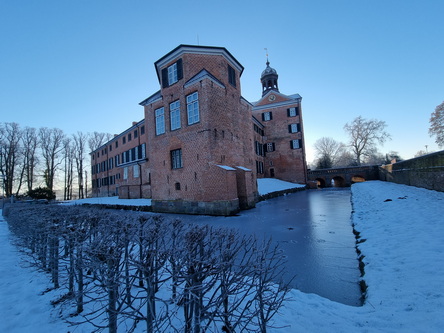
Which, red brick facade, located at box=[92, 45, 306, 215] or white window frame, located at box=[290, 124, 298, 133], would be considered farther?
white window frame, located at box=[290, 124, 298, 133]

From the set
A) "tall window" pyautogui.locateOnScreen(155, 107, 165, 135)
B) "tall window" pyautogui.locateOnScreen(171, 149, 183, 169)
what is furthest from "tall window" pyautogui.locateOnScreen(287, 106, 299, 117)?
"tall window" pyautogui.locateOnScreen(171, 149, 183, 169)

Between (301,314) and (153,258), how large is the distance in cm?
208

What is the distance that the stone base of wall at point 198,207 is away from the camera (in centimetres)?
1134

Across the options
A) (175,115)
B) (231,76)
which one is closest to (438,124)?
(231,76)

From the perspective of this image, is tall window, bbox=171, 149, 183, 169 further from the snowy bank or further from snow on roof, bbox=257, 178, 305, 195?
snow on roof, bbox=257, 178, 305, 195

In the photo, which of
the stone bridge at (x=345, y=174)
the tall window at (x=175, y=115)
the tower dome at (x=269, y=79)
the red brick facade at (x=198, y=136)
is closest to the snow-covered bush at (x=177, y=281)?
the red brick facade at (x=198, y=136)

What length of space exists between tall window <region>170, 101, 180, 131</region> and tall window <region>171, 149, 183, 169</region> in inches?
64.2

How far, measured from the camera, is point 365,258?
399 centimetres

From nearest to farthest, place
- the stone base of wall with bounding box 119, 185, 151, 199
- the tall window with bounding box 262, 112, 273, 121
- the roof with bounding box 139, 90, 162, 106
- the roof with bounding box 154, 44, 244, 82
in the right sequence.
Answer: the roof with bounding box 154, 44, 244, 82 < the roof with bounding box 139, 90, 162, 106 < the stone base of wall with bounding box 119, 185, 151, 199 < the tall window with bounding box 262, 112, 273, 121

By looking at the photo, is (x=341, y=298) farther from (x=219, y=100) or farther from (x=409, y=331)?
(x=219, y=100)

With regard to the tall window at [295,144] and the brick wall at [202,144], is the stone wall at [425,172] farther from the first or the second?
the tall window at [295,144]

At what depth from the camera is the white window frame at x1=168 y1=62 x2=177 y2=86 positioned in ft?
45.3

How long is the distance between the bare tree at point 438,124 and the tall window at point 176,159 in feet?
116

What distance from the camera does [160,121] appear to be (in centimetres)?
1509
